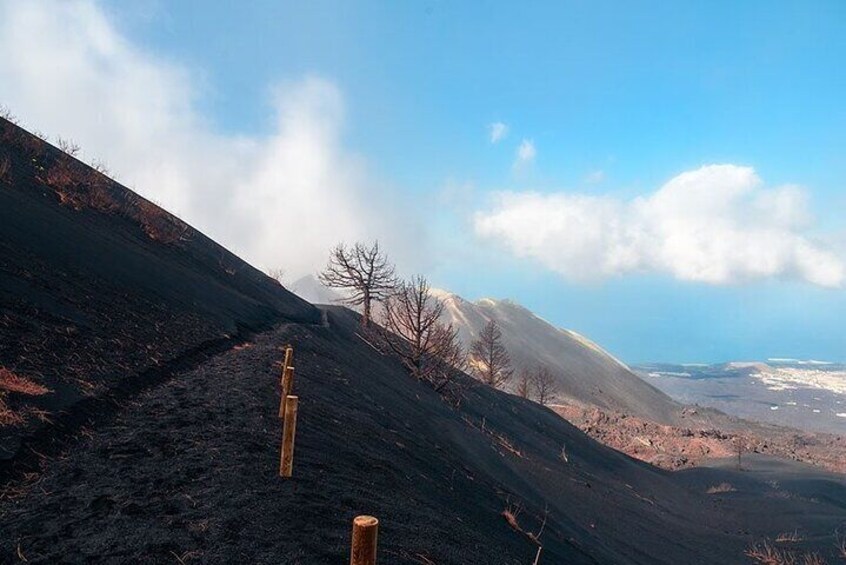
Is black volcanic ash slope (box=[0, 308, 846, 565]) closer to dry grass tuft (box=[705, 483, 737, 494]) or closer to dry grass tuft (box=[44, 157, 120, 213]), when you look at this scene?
dry grass tuft (box=[705, 483, 737, 494])

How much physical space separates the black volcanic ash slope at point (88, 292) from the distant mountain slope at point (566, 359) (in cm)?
8071

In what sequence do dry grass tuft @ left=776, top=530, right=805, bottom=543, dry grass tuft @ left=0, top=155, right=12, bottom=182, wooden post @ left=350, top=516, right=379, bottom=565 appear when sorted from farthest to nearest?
1. dry grass tuft @ left=776, top=530, right=805, bottom=543
2. dry grass tuft @ left=0, top=155, right=12, bottom=182
3. wooden post @ left=350, top=516, right=379, bottom=565

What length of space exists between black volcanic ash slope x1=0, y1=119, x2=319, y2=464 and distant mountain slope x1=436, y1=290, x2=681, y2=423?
3178 inches

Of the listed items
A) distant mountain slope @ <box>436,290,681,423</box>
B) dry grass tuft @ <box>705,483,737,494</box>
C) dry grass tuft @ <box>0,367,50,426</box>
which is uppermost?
distant mountain slope @ <box>436,290,681,423</box>

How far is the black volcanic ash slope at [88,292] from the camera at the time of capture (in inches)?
394

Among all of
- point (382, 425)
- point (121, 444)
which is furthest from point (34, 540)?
point (382, 425)

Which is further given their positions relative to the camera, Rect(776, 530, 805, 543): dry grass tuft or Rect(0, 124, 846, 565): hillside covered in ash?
Rect(776, 530, 805, 543): dry grass tuft

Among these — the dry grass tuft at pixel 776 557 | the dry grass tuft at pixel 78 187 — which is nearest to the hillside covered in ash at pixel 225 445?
the dry grass tuft at pixel 78 187

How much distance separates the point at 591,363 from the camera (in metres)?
146

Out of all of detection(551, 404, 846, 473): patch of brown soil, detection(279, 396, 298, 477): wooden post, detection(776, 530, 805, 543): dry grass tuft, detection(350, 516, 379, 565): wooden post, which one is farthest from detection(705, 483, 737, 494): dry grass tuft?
detection(350, 516, 379, 565): wooden post

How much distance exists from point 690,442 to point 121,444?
5894cm

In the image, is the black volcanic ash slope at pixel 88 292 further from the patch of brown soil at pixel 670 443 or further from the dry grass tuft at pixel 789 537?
the patch of brown soil at pixel 670 443

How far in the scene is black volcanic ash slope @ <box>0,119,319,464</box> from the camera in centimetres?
1000

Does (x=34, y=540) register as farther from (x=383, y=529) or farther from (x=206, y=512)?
(x=383, y=529)
